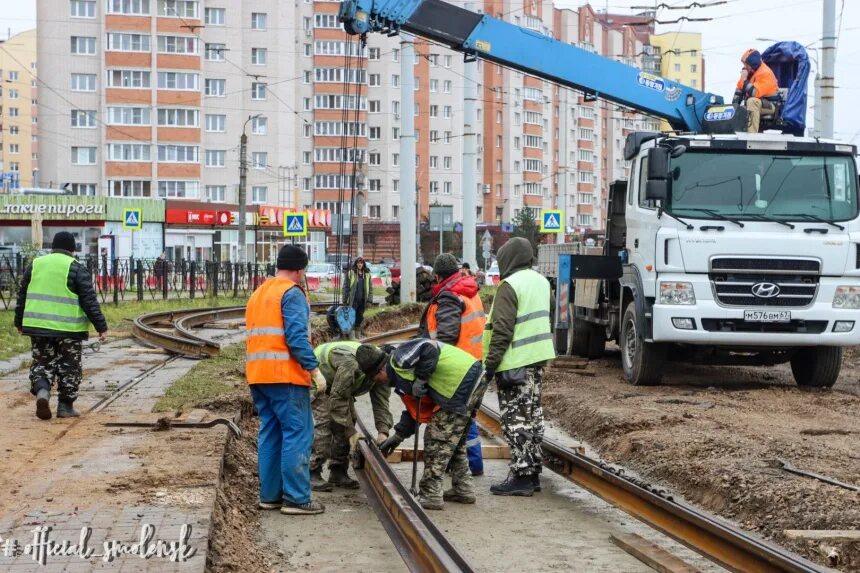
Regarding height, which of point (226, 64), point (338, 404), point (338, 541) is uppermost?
point (226, 64)

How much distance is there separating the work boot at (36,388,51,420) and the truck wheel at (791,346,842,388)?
9.36 metres

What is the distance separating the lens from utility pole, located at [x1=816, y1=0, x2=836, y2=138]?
20906 mm

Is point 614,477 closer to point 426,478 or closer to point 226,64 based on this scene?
point 426,478

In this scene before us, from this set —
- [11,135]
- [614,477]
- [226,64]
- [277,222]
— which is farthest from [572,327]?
[11,135]

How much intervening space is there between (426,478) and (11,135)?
142 metres

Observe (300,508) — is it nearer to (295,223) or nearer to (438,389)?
(438,389)

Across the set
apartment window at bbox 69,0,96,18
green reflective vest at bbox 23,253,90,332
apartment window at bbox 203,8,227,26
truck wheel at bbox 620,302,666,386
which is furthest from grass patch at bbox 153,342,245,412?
apartment window at bbox 203,8,227,26

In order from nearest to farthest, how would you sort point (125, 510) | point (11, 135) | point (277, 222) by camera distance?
point (125, 510), point (277, 222), point (11, 135)

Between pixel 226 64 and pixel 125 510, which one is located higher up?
pixel 226 64

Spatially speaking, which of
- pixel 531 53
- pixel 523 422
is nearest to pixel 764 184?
pixel 531 53

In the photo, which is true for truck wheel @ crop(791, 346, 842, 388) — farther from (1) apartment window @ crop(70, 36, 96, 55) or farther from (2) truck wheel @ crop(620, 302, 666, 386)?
(1) apartment window @ crop(70, 36, 96, 55)

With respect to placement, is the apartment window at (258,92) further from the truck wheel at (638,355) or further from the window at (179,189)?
the truck wheel at (638,355)

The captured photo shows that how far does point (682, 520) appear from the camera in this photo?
7211 mm

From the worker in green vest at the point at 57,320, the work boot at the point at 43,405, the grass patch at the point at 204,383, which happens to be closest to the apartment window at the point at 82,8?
the grass patch at the point at 204,383
